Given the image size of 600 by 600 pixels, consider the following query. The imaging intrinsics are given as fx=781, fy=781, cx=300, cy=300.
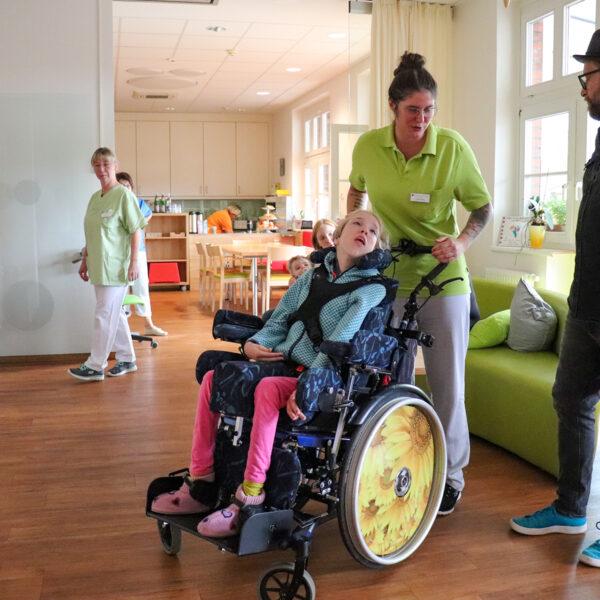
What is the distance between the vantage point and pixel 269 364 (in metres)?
2.35

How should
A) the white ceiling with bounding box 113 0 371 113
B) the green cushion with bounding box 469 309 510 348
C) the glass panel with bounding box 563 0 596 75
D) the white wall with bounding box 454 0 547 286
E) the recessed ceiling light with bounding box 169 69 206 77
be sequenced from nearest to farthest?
the green cushion with bounding box 469 309 510 348, the glass panel with bounding box 563 0 596 75, the white wall with bounding box 454 0 547 286, the white ceiling with bounding box 113 0 371 113, the recessed ceiling light with bounding box 169 69 206 77

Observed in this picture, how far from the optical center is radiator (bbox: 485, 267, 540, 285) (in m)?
5.27

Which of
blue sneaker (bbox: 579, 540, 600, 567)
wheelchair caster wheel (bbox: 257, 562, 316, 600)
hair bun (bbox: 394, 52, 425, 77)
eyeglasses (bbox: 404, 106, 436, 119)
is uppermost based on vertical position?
hair bun (bbox: 394, 52, 425, 77)


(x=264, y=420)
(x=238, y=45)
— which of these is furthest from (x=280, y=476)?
(x=238, y=45)

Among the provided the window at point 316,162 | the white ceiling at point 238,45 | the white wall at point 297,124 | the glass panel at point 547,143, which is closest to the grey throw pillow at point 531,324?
the glass panel at point 547,143

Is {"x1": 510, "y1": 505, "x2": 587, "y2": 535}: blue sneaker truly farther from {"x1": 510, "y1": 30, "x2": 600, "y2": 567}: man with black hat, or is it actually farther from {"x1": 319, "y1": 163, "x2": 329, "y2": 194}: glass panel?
{"x1": 319, "y1": 163, "x2": 329, "y2": 194}: glass panel

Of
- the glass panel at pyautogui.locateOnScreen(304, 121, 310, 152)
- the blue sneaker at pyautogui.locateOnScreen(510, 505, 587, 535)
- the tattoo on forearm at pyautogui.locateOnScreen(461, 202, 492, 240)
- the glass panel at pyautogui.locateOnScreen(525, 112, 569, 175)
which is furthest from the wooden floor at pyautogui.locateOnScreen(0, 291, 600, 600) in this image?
the glass panel at pyautogui.locateOnScreen(304, 121, 310, 152)

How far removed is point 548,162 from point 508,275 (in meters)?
0.86

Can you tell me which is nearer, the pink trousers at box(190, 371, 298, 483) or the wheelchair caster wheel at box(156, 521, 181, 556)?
the pink trousers at box(190, 371, 298, 483)

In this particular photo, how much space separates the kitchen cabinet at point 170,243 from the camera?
11.4 m

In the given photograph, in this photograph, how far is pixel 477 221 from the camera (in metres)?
2.69

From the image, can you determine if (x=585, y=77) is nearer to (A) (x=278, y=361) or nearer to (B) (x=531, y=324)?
(A) (x=278, y=361)

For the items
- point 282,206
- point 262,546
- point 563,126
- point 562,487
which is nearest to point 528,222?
point 563,126

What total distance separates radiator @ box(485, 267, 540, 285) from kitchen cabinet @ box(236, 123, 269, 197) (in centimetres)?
818
